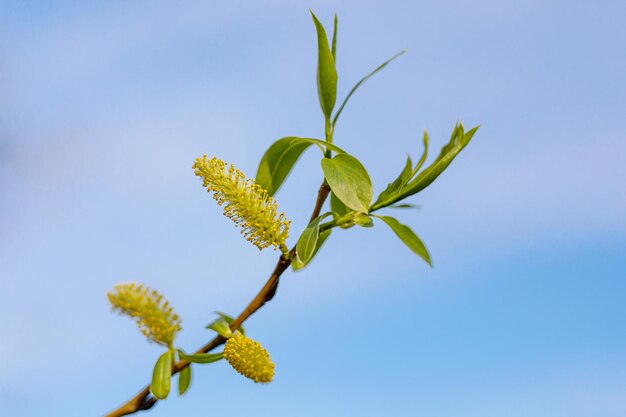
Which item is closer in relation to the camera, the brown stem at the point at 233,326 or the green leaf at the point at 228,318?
the brown stem at the point at 233,326

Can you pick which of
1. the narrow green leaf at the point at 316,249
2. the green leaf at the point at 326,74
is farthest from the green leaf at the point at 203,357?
the green leaf at the point at 326,74

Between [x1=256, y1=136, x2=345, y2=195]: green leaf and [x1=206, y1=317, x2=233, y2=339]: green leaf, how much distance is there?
0.91 feet

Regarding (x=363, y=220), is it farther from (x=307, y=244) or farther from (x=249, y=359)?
(x=249, y=359)

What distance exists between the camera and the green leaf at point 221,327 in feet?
3.80

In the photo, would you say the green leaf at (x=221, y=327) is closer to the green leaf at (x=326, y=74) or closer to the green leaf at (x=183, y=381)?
the green leaf at (x=183, y=381)

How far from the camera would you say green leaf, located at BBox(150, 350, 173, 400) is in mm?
1111

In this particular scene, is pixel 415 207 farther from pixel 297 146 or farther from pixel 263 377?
pixel 263 377

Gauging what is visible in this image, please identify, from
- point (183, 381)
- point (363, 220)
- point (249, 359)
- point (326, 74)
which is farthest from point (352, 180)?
point (183, 381)

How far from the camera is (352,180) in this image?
3.86 ft

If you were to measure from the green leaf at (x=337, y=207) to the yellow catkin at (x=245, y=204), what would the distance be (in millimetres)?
112

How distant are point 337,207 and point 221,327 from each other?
28cm

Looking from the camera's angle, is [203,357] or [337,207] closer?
[203,357]

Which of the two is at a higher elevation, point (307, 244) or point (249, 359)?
point (307, 244)

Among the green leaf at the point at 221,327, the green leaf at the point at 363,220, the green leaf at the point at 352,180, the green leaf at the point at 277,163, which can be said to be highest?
the green leaf at the point at 277,163
